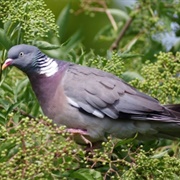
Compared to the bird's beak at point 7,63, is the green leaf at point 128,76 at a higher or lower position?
lower

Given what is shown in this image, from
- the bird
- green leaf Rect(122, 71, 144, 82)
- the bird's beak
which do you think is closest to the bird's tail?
the bird

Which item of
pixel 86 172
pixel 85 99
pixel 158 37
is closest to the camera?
pixel 86 172

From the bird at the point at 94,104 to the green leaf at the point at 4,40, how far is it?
10 centimetres

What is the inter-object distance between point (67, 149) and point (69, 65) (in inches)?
41.6

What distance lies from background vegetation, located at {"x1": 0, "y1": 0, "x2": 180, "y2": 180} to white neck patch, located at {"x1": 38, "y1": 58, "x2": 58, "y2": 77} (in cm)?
8

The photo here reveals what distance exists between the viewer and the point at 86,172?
3.85 meters

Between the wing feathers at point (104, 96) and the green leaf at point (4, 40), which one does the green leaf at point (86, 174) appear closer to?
the wing feathers at point (104, 96)

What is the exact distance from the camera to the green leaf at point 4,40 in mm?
4283

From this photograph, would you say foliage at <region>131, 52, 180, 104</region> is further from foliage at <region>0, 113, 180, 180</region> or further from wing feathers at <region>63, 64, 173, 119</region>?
foliage at <region>0, 113, 180, 180</region>

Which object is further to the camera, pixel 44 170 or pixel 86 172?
pixel 86 172

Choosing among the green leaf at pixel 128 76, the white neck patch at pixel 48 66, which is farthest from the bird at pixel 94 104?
the green leaf at pixel 128 76

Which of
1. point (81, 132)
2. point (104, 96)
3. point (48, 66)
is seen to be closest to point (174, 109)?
point (104, 96)

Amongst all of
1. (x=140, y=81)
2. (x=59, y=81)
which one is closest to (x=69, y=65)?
(x=59, y=81)

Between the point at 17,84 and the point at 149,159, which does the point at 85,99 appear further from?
the point at 149,159
